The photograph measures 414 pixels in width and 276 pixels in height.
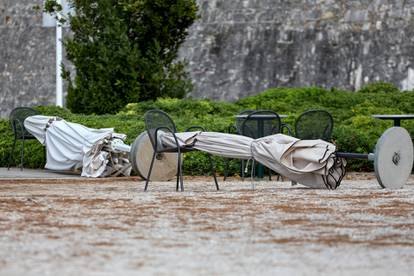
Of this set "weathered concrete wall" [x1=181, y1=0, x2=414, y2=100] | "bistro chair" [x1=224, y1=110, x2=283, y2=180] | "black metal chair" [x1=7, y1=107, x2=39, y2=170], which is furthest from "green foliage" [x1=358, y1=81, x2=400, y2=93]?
"bistro chair" [x1=224, y1=110, x2=283, y2=180]

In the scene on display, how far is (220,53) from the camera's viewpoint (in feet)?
94.5

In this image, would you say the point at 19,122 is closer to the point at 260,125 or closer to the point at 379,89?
the point at 260,125

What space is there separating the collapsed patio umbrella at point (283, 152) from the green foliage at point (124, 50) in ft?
27.7

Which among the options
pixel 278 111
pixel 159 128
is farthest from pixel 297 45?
pixel 159 128

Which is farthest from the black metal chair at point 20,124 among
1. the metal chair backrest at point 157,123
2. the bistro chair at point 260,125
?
the metal chair backrest at point 157,123

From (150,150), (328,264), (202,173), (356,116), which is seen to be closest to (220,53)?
(356,116)

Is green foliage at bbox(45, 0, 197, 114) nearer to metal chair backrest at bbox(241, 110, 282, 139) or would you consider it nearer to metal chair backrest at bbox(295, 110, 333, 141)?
metal chair backrest at bbox(241, 110, 282, 139)

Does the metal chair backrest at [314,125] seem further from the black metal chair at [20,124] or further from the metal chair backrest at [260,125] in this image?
the black metal chair at [20,124]

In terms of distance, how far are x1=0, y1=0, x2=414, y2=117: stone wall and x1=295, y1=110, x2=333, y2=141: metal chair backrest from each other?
45.1 ft

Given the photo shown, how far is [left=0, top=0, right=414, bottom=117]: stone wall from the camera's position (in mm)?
26875

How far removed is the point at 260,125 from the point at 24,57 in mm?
18321

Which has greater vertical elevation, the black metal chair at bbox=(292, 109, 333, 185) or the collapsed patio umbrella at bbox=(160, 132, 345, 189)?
the black metal chair at bbox=(292, 109, 333, 185)

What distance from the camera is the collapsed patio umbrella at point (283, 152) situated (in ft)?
40.7

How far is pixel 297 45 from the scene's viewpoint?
91.6ft
